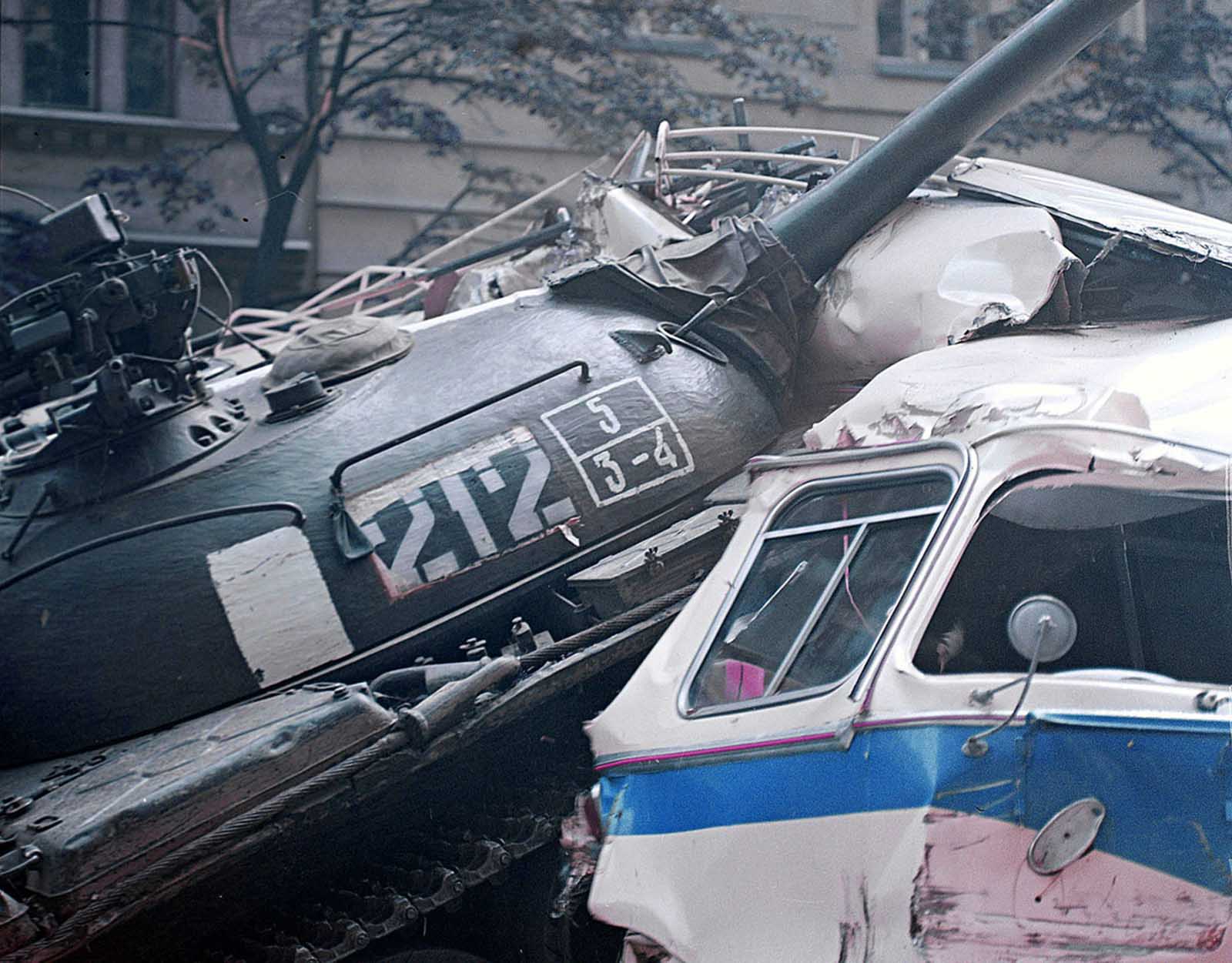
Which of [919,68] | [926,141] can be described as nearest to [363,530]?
[926,141]

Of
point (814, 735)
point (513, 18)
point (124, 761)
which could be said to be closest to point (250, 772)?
point (124, 761)

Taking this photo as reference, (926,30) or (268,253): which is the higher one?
(926,30)

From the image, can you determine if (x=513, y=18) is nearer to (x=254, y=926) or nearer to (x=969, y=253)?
(x=969, y=253)

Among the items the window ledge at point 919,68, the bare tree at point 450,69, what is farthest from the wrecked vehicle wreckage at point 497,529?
the window ledge at point 919,68

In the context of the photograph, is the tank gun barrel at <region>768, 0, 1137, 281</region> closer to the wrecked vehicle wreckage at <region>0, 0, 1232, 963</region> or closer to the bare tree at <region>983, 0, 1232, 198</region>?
the wrecked vehicle wreckage at <region>0, 0, 1232, 963</region>

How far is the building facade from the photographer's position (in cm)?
1377

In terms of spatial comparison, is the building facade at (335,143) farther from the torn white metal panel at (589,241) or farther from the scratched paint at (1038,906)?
Answer: the scratched paint at (1038,906)

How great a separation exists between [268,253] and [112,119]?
3.09 meters

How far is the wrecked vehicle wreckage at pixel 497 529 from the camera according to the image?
3.72 metres

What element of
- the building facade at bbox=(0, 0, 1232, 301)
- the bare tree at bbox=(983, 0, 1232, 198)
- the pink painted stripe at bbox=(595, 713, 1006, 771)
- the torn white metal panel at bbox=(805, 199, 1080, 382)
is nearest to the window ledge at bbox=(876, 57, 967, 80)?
the building facade at bbox=(0, 0, 1232, 301)

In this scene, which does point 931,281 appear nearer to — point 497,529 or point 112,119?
point 497,529

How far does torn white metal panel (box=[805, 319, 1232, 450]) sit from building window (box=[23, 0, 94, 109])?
1189cm

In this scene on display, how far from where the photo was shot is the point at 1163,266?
5.19m

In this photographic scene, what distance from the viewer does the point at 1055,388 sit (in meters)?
3.84
